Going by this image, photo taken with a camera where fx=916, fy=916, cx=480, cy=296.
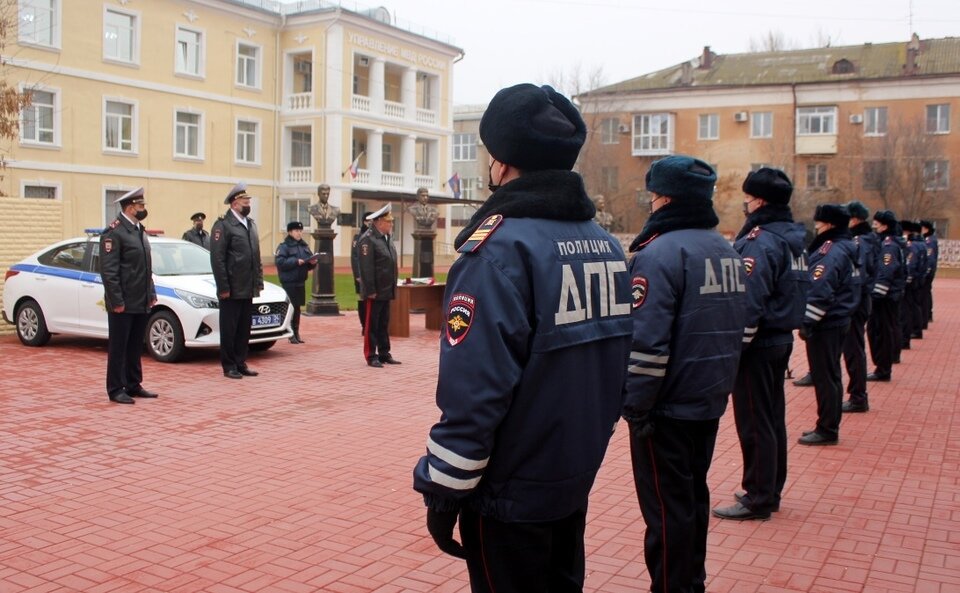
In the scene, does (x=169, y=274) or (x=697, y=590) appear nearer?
(x=697, y=590)

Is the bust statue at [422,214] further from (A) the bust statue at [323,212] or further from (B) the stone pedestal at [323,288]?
(B) the stone pedestal at [323,288]

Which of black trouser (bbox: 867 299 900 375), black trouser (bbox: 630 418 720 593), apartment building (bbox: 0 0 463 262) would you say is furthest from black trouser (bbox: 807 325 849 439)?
apartment building (bbox: 0 0 463 262)

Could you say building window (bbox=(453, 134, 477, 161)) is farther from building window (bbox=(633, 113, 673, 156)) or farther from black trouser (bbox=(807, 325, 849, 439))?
black trouser (bbox=(807, 325, 849, 439))

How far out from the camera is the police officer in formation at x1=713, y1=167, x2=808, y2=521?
5.76 meters

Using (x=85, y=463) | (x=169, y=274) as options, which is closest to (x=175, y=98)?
(x=169, y=274)

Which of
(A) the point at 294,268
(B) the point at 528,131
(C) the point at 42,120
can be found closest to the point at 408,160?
(C) the point at 42,120

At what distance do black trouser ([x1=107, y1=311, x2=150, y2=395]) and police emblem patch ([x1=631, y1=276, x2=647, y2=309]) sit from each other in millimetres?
6762

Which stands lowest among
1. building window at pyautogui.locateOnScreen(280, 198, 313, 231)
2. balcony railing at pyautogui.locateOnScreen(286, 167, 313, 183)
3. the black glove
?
the black glove

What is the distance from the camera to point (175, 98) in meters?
37.2

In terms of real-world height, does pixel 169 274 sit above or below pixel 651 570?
above

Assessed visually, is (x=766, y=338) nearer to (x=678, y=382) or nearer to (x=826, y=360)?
(x=678, y=382)

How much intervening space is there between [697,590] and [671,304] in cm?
140

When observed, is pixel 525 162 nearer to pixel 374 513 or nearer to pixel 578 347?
pixel 578 347

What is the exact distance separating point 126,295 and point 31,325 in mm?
4942
